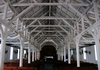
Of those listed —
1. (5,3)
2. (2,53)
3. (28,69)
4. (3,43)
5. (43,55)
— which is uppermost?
(5,3)

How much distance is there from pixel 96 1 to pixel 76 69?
4.99m

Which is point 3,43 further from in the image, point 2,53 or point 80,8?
point 80,8

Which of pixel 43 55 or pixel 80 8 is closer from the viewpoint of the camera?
pixel 80 8

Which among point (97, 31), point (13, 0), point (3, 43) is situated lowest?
point (3, 43)

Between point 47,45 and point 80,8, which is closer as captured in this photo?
point 80,8

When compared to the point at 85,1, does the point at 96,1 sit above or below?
below

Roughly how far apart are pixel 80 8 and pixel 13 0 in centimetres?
546

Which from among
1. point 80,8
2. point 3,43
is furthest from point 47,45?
point 3,43

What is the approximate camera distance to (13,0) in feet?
23.6

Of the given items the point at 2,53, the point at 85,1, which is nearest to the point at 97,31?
the point at 85,1

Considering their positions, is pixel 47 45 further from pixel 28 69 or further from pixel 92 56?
pixel 28 69

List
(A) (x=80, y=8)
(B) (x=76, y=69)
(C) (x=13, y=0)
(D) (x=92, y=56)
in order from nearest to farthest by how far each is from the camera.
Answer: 1. (C) (x=13, y=0)
2. (B) (x=76, y=69)
3. (A) (x=80, y=8)
4. (D) (x=92, y=56)

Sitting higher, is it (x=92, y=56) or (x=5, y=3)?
(x=5, y=3)

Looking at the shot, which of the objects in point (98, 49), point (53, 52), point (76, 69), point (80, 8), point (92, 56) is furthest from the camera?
point (53, 52)
